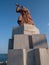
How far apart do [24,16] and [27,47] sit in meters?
2.35

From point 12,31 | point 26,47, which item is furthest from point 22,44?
point 12,31

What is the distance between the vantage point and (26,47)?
5.00 m

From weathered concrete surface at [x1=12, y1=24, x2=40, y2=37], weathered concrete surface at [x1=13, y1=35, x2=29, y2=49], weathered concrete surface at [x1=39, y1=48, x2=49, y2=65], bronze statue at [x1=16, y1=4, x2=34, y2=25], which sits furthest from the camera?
bronze statue at [x1=16, y1=4, x2=34, y2=25]

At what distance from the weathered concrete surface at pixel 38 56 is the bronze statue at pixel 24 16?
7.25 feet

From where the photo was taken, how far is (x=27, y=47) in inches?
197

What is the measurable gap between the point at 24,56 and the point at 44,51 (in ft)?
3.17

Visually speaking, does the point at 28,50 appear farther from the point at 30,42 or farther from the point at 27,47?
the point at 30,42

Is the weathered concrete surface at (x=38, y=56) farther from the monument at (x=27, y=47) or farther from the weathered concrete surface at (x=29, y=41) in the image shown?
the weathered concrete surface at (x=29, y=41)

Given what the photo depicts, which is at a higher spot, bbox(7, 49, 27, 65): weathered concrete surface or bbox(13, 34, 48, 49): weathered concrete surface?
bbox(13, 34, 48, 49): weathered concrete surface

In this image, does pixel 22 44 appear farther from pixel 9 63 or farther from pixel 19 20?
pixel 19 20

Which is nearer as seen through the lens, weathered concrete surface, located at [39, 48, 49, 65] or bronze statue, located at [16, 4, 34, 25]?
weathered concrete surface, located at [39, 48, 49, 65]

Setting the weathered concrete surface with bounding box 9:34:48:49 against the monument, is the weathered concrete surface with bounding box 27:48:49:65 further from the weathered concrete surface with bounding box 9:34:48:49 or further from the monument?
the weathered concrete surface with bounding box 9:34:48:49

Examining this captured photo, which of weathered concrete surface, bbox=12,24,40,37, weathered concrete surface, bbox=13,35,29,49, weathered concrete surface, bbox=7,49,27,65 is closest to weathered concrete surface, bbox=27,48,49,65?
weathered concrete surface, bbox=7,49,27,65

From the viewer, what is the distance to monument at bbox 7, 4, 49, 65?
450 cm
